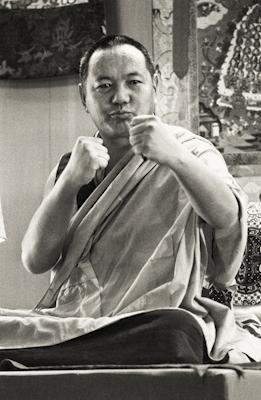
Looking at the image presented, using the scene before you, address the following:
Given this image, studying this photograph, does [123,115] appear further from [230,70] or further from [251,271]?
[230,70]

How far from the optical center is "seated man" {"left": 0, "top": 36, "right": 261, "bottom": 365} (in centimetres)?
168

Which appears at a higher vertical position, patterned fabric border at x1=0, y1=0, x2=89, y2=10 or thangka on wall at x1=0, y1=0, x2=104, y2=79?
patterned fabric border at x1=0, y1=0, x2=89, y2=10

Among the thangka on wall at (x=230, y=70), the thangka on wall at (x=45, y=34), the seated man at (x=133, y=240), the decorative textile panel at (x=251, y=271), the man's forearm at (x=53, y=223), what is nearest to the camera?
the seated man at (x=133, y=240)

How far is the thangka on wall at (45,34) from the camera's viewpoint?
379 centimetres

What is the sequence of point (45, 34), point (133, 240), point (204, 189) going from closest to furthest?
point (204, 189)
point (133, 240)
point (45, 34)

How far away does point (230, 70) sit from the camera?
3.70 meters

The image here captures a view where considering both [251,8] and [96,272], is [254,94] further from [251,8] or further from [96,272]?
[96,272]

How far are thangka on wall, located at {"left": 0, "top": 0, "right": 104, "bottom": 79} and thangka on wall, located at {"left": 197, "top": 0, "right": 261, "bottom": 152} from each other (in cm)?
47

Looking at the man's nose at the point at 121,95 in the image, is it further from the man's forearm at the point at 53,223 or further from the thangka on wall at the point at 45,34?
the thangka on wall at the point at 45,34

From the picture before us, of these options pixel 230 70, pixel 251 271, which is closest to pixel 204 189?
pixel 251 271

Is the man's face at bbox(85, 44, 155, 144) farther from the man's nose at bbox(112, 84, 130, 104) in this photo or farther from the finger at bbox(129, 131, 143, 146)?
the finger at bbox(129, 131, 143, 146)

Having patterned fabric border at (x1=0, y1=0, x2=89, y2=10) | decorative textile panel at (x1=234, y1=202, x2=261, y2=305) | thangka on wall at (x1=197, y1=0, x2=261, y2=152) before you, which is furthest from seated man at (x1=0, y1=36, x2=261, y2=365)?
patterned fabric border at (x1=0, y1=0, x2=89, y2=10)

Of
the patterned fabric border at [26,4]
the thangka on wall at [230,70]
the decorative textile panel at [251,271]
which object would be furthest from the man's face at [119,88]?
the patterned fabric border at [26,4]

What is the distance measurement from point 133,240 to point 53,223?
19 centimetres
